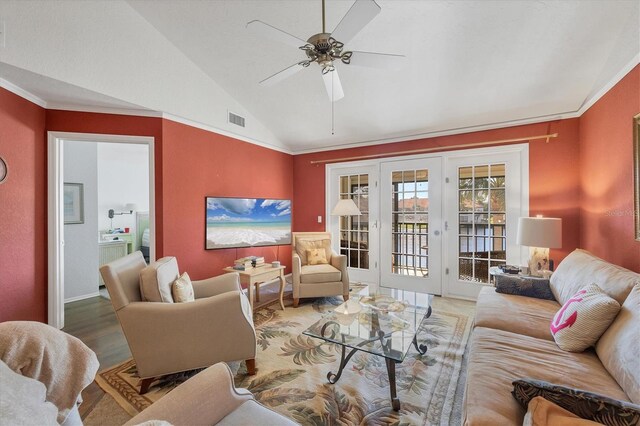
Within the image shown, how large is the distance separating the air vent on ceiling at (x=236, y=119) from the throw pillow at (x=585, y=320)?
13.2 feet

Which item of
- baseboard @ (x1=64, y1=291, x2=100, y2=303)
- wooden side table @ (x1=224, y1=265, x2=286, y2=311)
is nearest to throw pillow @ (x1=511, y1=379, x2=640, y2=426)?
wooden side table @ (x1=224, y1=265, x2=286, y2=311)

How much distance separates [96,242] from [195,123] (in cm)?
248

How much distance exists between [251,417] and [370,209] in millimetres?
3688

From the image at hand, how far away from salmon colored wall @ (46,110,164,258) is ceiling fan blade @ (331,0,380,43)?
2.36m

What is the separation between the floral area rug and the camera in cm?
171

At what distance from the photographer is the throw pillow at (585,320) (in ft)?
4.95

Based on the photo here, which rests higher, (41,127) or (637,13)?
(637,13)

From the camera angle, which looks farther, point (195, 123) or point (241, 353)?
point (195, 123)

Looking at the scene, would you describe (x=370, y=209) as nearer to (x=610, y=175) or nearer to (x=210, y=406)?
(x=610, y=175)

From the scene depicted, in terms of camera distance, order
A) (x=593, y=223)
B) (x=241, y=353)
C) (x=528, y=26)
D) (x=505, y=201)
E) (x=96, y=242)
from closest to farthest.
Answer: (x=241, y=353) < (x=528, y=26) < (x=593, y=223) < (x=505, y=201) < (x=96, y=242)

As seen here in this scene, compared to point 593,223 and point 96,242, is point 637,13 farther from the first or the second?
point 96,242

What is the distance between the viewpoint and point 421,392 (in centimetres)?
190

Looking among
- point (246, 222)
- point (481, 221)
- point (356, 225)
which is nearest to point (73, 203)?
point (246, 222)

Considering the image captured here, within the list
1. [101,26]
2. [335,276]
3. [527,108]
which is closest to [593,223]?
[527,108]
